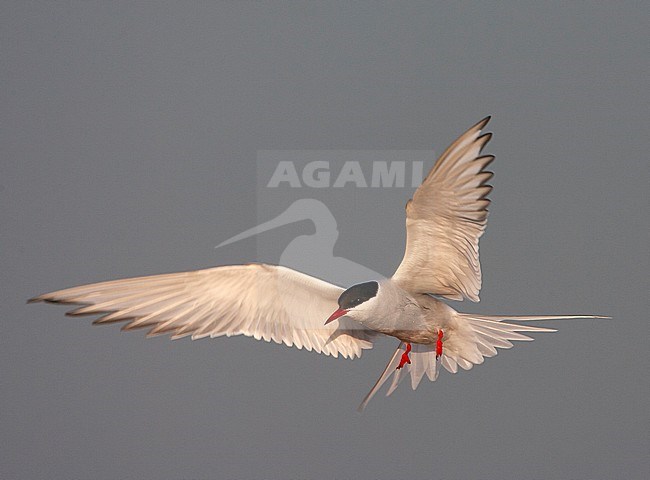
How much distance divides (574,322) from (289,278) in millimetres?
662

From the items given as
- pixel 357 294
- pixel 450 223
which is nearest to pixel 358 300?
pixel 357 294

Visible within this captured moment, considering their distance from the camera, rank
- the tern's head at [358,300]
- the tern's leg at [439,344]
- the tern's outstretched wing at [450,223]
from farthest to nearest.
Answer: the tern's leg at [439,344] → the tern's head at [358,300] → the tern's outstretched wing at [450,223]

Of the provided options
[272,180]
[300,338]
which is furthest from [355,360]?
[272,180]

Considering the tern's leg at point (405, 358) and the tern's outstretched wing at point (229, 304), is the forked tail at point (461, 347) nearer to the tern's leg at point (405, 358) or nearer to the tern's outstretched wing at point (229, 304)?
the tern's leg at point (405, 358)

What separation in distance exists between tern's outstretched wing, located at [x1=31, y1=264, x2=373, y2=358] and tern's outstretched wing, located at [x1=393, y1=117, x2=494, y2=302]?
0.50 ft

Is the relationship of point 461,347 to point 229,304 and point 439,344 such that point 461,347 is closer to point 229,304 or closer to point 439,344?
point 439,344

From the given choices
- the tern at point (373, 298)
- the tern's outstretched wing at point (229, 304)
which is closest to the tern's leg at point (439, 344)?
the tern at point (373, 298)

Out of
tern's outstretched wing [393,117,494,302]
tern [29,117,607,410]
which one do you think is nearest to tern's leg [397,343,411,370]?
tern [29,117,607,410]

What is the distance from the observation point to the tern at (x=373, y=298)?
111cm

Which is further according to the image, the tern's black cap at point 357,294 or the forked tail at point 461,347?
the forked tail at point 461,347

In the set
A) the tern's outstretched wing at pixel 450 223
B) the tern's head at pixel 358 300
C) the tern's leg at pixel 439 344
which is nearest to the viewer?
the tern's outstretched wing at pixel 450 223

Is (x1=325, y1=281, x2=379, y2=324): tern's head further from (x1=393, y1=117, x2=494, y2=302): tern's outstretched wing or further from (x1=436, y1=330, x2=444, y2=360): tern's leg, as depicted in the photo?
(x1=436, y1=330, x2=444, y2=360): tern's leg

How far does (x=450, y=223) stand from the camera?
3.74 ft

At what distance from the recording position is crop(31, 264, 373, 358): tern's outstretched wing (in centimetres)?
119
